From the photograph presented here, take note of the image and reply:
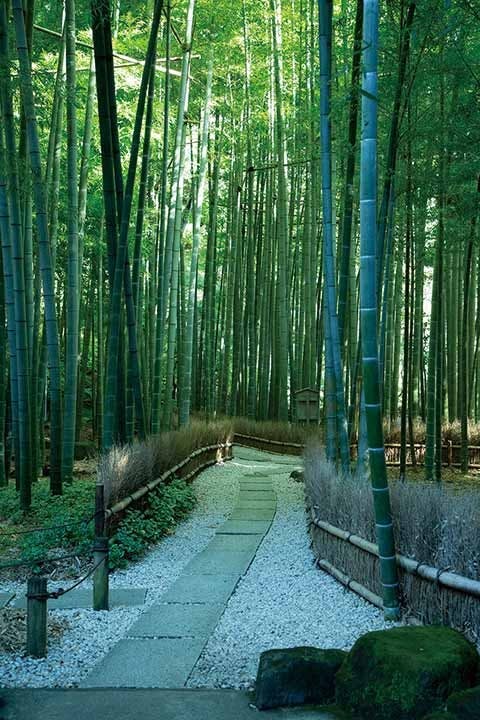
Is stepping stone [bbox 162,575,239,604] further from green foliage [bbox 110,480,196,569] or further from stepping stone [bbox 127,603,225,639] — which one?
green foliage [bbox 110,480,196,569]

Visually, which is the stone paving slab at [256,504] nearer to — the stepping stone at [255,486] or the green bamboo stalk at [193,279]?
the stepping stone at [255,486]

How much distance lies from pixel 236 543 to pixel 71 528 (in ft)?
3.48

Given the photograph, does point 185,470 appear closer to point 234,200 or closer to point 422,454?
point 422,454

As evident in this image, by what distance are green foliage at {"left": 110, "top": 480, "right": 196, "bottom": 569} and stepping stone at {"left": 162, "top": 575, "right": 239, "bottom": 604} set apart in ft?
1.90

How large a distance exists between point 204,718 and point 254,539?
121 inches

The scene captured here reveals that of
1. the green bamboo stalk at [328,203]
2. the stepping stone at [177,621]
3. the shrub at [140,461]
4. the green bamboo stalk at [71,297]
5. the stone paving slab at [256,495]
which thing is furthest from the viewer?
the stone paving slab at [256,495]

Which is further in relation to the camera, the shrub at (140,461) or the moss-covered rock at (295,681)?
the shrub at (140,461)

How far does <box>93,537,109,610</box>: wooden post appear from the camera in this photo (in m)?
3.84

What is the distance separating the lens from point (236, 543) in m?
5.48

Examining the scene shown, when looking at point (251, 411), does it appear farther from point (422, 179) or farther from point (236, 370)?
point (422, 179)

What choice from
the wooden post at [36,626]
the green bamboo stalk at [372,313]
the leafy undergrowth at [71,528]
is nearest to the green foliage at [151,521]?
the leafy undergrowth at [71,528]

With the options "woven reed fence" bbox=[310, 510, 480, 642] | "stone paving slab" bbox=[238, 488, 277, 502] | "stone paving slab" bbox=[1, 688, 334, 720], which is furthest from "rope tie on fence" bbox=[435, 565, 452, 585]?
"stone paving slab" bbox=[238, 488, 277, 502]

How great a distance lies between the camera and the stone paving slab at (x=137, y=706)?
8.39ft

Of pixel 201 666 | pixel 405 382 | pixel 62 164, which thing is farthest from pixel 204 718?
pixel 62 164
